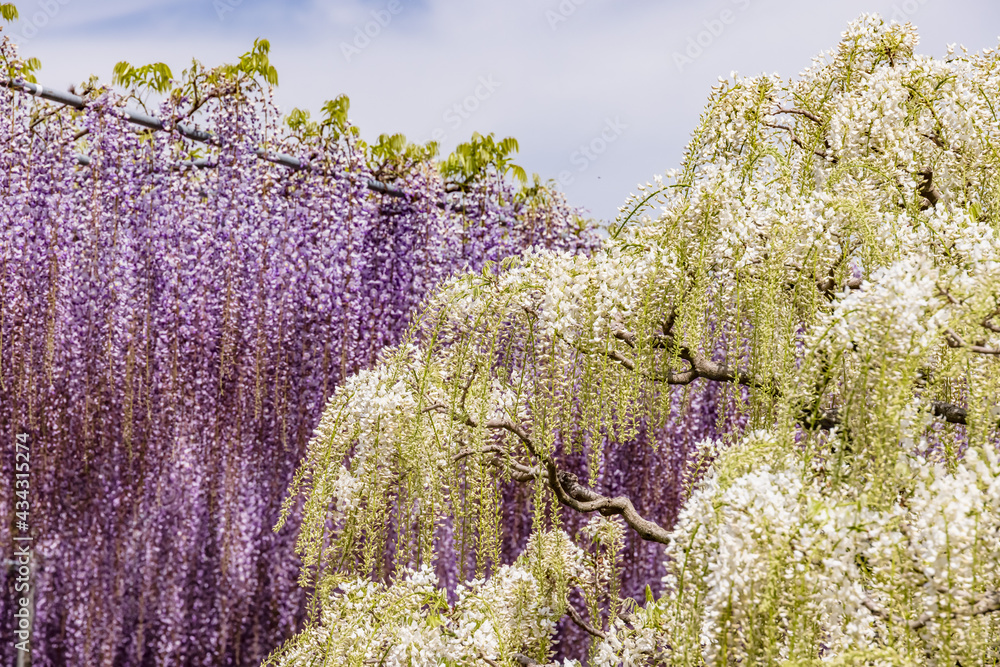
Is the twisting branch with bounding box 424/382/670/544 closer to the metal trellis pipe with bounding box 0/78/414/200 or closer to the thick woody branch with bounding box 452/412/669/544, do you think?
the thick woody branch with bounding box 452/412/669/544

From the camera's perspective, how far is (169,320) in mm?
4992

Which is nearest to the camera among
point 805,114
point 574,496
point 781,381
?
point 781,381

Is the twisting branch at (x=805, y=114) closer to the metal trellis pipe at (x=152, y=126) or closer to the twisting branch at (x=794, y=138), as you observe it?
the twisting branch at (x=794, y=138)

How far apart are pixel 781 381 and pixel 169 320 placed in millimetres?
3790

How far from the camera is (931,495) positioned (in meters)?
1.64

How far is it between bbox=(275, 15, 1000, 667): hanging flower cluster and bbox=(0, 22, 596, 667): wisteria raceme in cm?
203

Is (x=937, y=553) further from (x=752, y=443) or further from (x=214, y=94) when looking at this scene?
(x=214, y=94)

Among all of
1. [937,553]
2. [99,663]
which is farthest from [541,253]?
[99,663]

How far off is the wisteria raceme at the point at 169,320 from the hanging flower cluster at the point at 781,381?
2.03 meters

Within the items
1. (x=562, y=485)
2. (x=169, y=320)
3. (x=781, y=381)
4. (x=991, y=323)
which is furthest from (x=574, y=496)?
(x=169, y=320)

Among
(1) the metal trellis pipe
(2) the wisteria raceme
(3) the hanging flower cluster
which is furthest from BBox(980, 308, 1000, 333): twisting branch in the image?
(1) the metal trellis pipe

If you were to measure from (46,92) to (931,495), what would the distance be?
4.47 meters

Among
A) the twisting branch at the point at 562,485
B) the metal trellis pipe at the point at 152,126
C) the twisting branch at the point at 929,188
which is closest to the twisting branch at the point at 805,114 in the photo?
the twisting branch at the point at 929,188

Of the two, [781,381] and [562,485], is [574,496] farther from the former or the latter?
[781,381]
